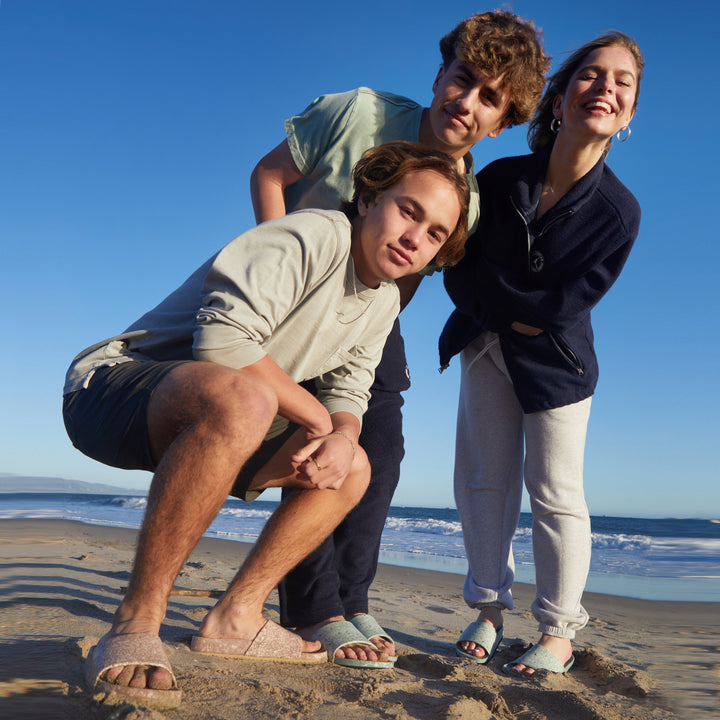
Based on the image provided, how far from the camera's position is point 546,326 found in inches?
100

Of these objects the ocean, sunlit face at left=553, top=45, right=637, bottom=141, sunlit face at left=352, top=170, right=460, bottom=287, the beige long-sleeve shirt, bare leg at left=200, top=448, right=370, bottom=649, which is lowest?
the ocean

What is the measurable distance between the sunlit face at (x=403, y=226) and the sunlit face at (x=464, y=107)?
0.34m

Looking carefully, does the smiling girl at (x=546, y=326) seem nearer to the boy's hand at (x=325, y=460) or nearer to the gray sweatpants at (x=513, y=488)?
the gray sweatpants at (x=513, y=488)

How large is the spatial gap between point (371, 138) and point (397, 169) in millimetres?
358

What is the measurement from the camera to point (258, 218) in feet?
8.36

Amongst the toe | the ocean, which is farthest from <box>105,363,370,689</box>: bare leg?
the ocean

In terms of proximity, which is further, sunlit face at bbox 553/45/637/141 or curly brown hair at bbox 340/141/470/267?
sunlit face at bbox 553/45/637/141

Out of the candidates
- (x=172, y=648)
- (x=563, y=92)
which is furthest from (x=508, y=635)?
(x=563, y=92)

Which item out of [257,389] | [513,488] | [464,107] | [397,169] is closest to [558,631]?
[513,488]

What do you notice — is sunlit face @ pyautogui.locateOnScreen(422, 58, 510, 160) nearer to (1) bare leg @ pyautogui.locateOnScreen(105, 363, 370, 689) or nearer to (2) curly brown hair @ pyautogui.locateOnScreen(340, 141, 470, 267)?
(2) curly brown hair @ pyautogui.locateOnScreen(340, 141, 470, 267)

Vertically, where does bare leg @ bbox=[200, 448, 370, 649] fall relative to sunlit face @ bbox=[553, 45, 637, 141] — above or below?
below

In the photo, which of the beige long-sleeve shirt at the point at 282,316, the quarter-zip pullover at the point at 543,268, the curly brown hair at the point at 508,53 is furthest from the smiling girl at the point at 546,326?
the beige long-sleeve shirt at the point at 282,316

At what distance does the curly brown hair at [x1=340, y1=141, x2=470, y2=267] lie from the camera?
2.26m

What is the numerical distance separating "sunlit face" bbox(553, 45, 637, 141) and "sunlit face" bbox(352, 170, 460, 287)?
620 millimetres
